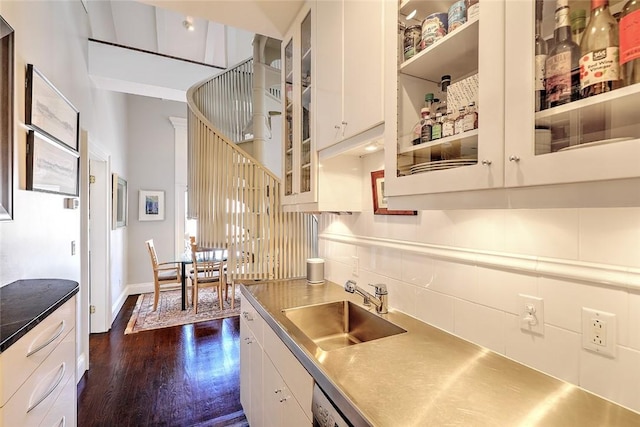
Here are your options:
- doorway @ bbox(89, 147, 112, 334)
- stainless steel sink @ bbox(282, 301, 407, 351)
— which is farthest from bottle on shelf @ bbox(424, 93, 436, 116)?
doorway @ bbox(89, 147, 112, 334)

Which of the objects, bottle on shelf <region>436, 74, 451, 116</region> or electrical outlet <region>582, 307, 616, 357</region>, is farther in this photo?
bottle on shelf <region>436, 74, 451, 116</region>

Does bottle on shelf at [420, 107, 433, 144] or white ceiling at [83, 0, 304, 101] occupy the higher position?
white ceiling at [83, 0, 304, 101]

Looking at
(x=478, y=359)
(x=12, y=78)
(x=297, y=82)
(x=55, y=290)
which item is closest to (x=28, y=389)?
(x=55, y=290)

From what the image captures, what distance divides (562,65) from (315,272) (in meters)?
1.60

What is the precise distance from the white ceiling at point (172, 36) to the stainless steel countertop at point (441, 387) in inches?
70.4

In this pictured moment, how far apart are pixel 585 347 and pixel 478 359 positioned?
0.29 metres

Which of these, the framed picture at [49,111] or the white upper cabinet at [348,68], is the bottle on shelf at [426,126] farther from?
the framed picture at [49,111]

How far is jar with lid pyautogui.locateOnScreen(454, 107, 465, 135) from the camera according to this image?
0.82 meters

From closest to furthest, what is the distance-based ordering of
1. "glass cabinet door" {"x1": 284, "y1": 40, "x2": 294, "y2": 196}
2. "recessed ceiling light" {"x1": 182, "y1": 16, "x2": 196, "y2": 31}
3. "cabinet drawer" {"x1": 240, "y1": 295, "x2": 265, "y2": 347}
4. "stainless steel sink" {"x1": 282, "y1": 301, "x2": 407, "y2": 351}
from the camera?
"stainless steel sink" {"x1": 282, "y1": 301, "x2": 407, "y2": 351} → "cabinet drawer" {"x1": 240, "y1": 295, "x2": 265, "y2": 347} → "glass cabinet door" {"x1": 284, "y1": 40, "x2": 294, "y2": 196} → "recessed ceiling light" {"x1": 182, "y1": 16, "x2": 196, "y2": 31}

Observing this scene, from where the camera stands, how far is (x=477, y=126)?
0.76m

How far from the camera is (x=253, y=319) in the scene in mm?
1689

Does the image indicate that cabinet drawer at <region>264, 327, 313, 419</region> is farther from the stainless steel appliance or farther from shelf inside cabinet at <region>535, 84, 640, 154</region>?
shelf inside cabinet at <region>535, 84, 640, 154</region>

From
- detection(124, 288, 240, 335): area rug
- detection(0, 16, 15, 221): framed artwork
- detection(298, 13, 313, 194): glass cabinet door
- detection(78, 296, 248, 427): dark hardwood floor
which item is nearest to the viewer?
detection(0, 16, 15, 221): framed artwork

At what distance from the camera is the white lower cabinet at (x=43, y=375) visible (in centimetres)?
91
